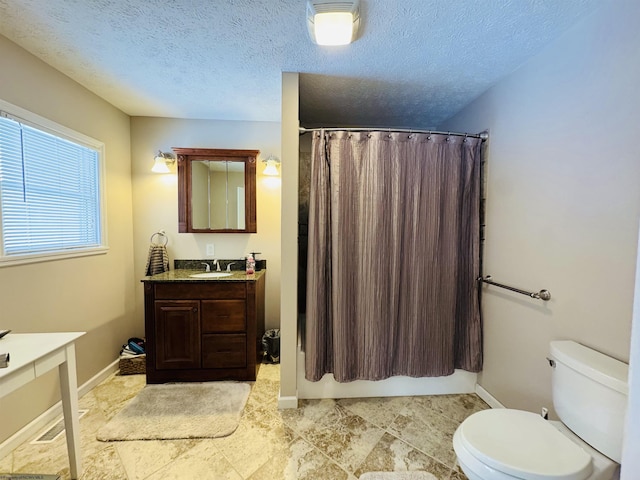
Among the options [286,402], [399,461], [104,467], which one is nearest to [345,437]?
[399,461]

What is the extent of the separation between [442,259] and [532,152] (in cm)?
85

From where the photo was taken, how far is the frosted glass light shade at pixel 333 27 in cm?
124

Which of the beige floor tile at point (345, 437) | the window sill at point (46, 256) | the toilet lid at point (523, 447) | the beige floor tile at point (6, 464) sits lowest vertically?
the beige floor tile at point (345, 437)

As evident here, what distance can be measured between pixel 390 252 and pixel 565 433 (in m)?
1.21

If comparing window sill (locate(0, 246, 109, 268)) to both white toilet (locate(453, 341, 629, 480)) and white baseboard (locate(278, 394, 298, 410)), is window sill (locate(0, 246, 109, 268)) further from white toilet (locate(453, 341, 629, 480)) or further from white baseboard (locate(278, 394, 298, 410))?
white toilet (locate(453, 341, 629, 480))

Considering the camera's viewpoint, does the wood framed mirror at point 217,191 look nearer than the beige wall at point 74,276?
No

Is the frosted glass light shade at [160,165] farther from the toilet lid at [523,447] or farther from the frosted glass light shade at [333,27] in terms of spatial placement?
the toilet lid at [523,447]

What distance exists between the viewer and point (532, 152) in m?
1.57

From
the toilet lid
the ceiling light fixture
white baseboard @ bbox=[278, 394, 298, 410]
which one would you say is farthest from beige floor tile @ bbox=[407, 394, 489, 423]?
the ceiling light fixture

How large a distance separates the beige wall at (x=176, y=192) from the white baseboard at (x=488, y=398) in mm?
2055

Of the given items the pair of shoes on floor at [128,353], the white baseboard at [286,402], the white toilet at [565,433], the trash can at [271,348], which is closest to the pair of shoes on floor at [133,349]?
the pair of shoes on floor at [128,353]

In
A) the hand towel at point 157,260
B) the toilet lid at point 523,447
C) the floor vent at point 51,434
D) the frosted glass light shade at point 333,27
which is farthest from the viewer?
the hand towel at point 157,260

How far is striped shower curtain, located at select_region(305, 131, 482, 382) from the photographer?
1.87 metres

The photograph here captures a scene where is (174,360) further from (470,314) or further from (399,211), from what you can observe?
(470,314)
